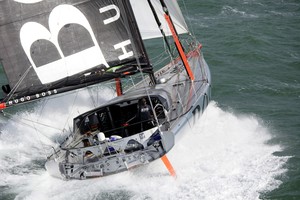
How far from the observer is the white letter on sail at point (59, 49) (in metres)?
11.5

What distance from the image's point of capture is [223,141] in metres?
13.6

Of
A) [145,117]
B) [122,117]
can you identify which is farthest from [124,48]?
[122,117]

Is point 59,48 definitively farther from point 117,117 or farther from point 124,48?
point 117,117

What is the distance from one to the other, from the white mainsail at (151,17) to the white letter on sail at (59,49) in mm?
3519

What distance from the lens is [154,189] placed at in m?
11.5

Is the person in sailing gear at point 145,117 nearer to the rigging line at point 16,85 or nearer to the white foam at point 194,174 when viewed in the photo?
the white foam at point 194,174

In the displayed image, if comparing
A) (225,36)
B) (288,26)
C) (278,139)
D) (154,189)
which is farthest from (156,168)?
(288,26)

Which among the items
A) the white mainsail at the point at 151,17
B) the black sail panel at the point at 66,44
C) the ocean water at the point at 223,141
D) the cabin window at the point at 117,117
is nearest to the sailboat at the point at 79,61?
the black sail panel at the point at 66,44

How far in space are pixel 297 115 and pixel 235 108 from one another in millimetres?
1786

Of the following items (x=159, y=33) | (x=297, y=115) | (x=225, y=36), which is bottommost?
(x=297, y=115)

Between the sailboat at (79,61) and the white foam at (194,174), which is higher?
the sailboat at (79,61)

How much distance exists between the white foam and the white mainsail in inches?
104

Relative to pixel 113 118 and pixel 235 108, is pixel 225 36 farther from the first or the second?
pixel 113 118

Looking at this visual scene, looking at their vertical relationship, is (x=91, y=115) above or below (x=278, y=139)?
above
